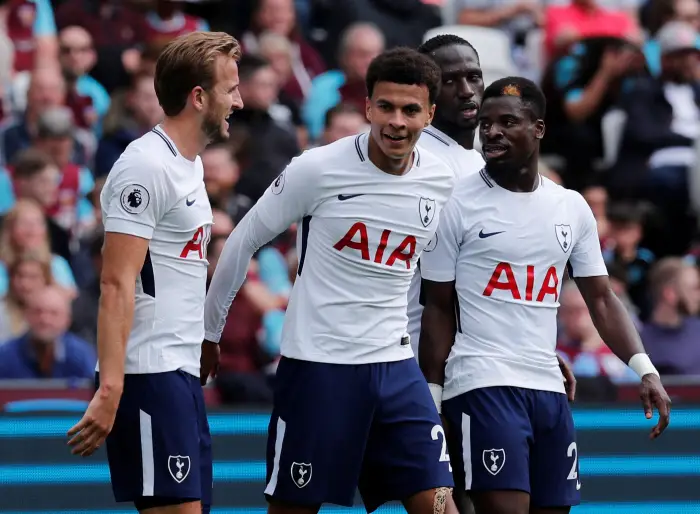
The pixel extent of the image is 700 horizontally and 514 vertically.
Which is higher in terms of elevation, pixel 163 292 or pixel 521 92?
pixel 521 92

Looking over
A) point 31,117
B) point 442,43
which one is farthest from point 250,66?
point 442,43

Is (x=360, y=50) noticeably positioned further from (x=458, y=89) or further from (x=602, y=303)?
(x=602, y=303)

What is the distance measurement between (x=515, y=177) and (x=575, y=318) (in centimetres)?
292

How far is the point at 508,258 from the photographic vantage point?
238 inches

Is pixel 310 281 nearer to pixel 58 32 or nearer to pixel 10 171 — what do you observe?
pixel 10 171

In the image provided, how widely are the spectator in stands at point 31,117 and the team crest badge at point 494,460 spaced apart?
5374 millimetres

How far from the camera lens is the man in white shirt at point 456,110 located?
641 cm

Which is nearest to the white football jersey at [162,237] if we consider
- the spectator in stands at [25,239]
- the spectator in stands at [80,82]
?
the spectator in stands at [25,239]

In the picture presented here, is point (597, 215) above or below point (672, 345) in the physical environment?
above

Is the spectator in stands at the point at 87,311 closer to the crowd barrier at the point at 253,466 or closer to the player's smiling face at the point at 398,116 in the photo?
the crowd barrier at the point at 253,466

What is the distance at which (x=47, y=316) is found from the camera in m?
8.38

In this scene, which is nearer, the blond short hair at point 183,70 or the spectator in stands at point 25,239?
the blond short hair at point 183,70

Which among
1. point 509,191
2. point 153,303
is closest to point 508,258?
point 509,191

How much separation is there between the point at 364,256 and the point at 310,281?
226mm
